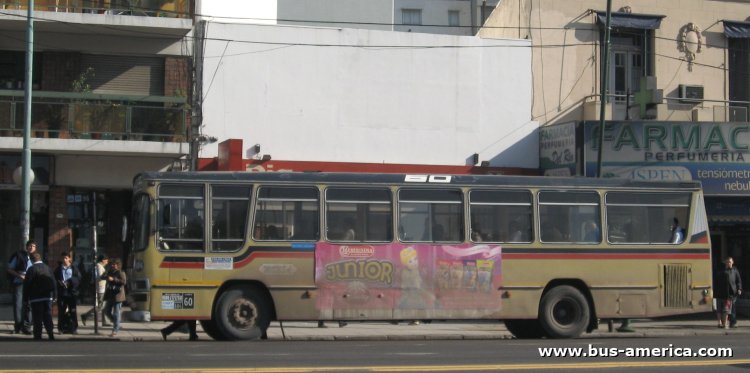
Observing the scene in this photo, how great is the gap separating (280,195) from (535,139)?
1248 cm

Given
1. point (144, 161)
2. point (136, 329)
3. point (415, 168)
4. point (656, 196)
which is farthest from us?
point (415, 168)

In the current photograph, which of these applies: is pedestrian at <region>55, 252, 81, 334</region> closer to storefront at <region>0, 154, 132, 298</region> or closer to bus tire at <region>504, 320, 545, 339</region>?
storefront at <region>0, 154, 132, 298</region>

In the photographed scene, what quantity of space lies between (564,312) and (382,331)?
4644mm

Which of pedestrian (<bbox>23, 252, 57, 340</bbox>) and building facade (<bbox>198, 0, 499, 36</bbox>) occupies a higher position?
building facade (<bbox>198, 0, 499, 36</bbox>)

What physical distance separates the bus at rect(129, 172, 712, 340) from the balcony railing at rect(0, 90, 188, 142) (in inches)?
282

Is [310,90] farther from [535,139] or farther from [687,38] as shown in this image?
[687,38]

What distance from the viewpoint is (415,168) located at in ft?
87.8

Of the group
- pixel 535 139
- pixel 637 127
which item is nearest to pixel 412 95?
pixel 535 139

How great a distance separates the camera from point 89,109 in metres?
23.7

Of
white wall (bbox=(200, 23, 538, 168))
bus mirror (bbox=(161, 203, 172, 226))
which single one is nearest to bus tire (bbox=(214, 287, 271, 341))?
bus mirror (bbox=(161, 203, 172, 226))

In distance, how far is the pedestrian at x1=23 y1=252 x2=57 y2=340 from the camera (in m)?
17.3

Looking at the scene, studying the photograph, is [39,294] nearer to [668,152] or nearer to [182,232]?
[182,232]

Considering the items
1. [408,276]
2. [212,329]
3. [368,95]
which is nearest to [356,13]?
[368,95]

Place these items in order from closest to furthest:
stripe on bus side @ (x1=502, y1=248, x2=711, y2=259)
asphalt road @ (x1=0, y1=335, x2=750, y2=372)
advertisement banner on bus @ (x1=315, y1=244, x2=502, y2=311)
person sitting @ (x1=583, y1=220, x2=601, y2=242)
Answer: asphalt road @ (x1=0, y1=335, x2=750, y2=372)
advertisement banner on bus @ (x1=315, y1=244, x2=502, y2=311)
stripe on bus side @ (x1=502, y1=248, x2=711, y2=259)
person sitting @ (x1=583, y1=220, x2=601, y2=242)
